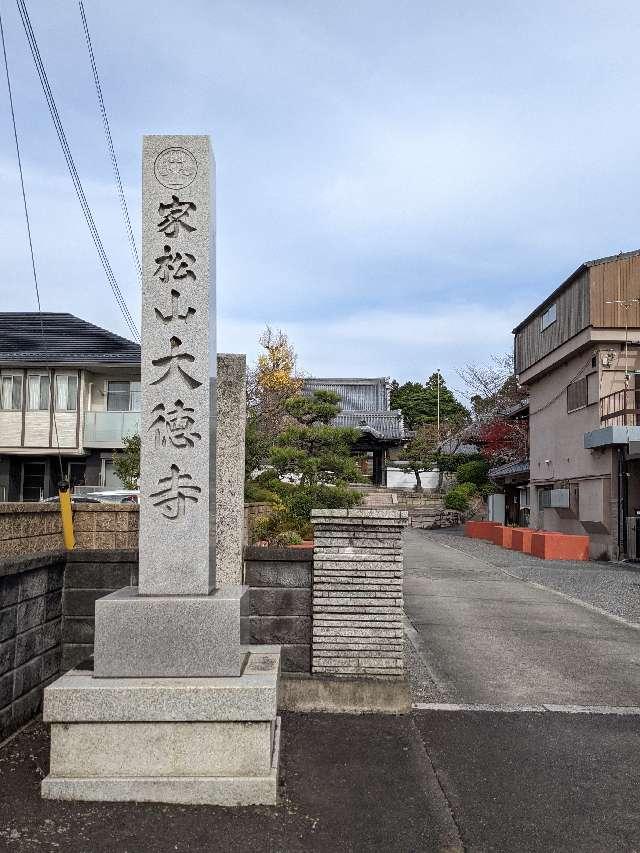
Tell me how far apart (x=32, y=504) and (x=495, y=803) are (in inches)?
159

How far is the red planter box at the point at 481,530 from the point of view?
30.3 metres

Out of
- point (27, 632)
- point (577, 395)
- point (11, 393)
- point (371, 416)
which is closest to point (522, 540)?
point (577, 395)

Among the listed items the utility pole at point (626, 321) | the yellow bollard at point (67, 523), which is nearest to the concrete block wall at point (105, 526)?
the yellow bollard at point (67, 523)

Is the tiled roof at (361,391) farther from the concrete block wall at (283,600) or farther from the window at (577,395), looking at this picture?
the concrete block wall at (283,600)

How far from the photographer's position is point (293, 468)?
17328 millimetres

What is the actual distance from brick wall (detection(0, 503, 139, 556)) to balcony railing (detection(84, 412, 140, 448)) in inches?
817

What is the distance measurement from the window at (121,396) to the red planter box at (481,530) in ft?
49.3

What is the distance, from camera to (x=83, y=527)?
6.49 meters

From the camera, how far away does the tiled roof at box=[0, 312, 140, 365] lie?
26547 mm

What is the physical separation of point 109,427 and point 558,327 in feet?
54.0

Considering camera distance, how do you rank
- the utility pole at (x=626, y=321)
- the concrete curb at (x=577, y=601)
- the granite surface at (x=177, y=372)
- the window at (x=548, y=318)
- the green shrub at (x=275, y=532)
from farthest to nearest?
the window at (x=548, y=318)
the utility pole at (x=626, y=321)
the green shrub at (x=275, y=532)
the concrete curb at (x=577, y=601)
the granite surface at (x=177, y=372)

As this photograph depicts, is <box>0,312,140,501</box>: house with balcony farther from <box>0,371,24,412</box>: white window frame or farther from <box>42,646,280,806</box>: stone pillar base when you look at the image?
<box>42,646,280,806</box>: stone pillar base

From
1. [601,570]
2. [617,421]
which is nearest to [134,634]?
[601,570]

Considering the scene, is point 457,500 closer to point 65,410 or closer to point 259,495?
point 65,410
